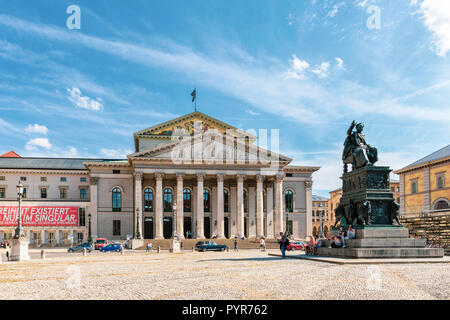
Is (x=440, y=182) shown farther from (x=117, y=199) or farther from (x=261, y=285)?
(x=261, y=285)

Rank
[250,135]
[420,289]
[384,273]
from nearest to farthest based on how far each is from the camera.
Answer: [420,289] < [384,273] < [250,135]

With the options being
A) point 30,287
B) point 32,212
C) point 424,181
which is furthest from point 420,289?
point 32,212

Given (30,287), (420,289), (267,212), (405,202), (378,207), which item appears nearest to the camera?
(420,289)

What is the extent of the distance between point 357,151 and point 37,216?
6122cm

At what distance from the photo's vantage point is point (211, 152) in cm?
7069

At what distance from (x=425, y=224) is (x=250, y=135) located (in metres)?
38.1

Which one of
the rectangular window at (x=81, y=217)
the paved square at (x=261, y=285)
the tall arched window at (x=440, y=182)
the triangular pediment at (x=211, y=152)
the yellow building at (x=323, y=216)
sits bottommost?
the yellow building at (x=323, y=216)

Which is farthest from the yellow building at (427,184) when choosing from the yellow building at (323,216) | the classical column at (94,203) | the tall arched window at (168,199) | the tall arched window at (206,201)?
the yellow building at (323,216)

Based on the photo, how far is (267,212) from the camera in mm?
76062

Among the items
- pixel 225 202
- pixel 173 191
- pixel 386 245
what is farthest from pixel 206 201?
pixel 386 245

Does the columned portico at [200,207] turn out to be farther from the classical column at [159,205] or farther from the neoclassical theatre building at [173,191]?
the classical column at [159,205]

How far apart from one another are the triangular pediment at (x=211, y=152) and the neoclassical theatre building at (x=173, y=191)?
15 cm

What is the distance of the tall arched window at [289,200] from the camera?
79.7 m
